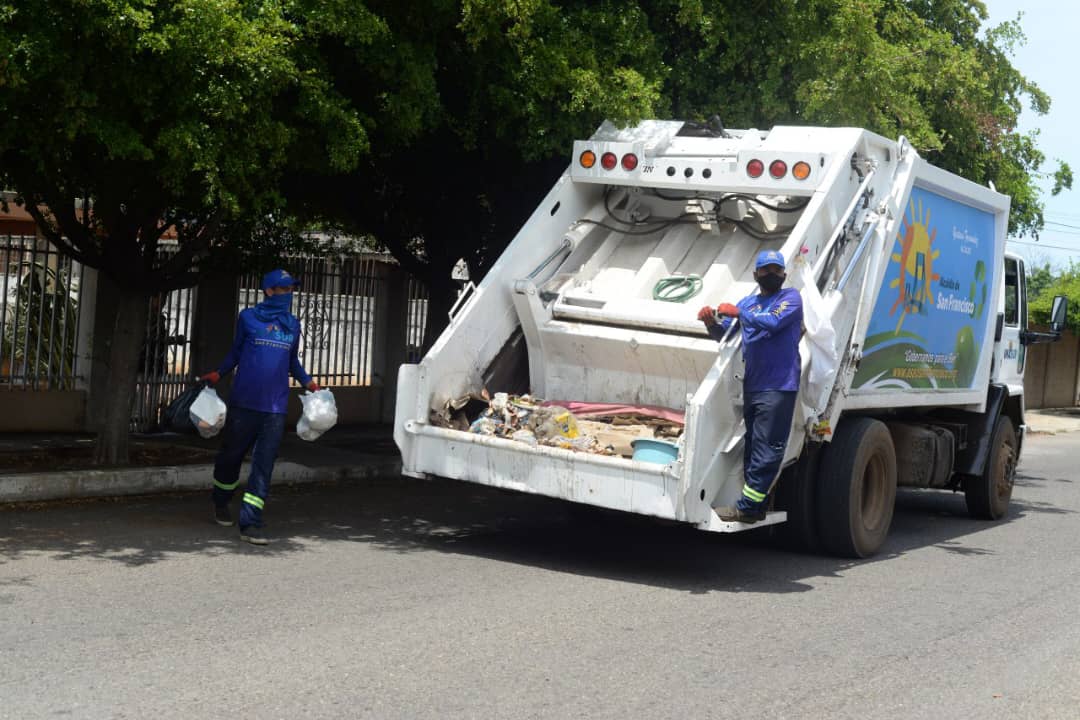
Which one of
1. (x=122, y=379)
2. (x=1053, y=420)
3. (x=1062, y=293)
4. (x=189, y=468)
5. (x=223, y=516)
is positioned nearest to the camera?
(x=223, y=516)

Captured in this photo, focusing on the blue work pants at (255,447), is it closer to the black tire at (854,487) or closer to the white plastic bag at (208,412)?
the white plastic bag at (208,412)

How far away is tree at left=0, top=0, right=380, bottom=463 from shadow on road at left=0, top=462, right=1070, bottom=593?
7.26 feet

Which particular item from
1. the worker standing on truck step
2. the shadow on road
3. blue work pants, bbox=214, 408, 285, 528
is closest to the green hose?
the worker standing on truck step

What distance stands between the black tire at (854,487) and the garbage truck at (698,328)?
15 millimetres

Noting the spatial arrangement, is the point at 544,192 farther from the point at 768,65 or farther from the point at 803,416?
the point at 803,416

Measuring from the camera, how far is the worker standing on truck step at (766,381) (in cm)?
735

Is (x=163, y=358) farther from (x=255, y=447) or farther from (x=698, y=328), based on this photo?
(x=698, y=328)

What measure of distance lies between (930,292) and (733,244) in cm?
187

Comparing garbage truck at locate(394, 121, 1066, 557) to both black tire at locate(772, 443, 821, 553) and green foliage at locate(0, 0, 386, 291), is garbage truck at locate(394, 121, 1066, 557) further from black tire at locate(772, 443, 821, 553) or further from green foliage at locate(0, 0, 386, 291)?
green foliage at locate(0, 0, 386, 291)

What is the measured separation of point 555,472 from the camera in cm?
757

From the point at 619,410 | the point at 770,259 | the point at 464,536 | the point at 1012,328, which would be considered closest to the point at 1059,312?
the point at 1012,328

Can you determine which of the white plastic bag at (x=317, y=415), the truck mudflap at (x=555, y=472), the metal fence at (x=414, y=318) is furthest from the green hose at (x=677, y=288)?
the metal fence at (x=414, y=318)

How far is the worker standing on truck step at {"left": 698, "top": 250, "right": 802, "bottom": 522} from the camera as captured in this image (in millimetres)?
7352

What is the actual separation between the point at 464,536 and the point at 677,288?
228cm
